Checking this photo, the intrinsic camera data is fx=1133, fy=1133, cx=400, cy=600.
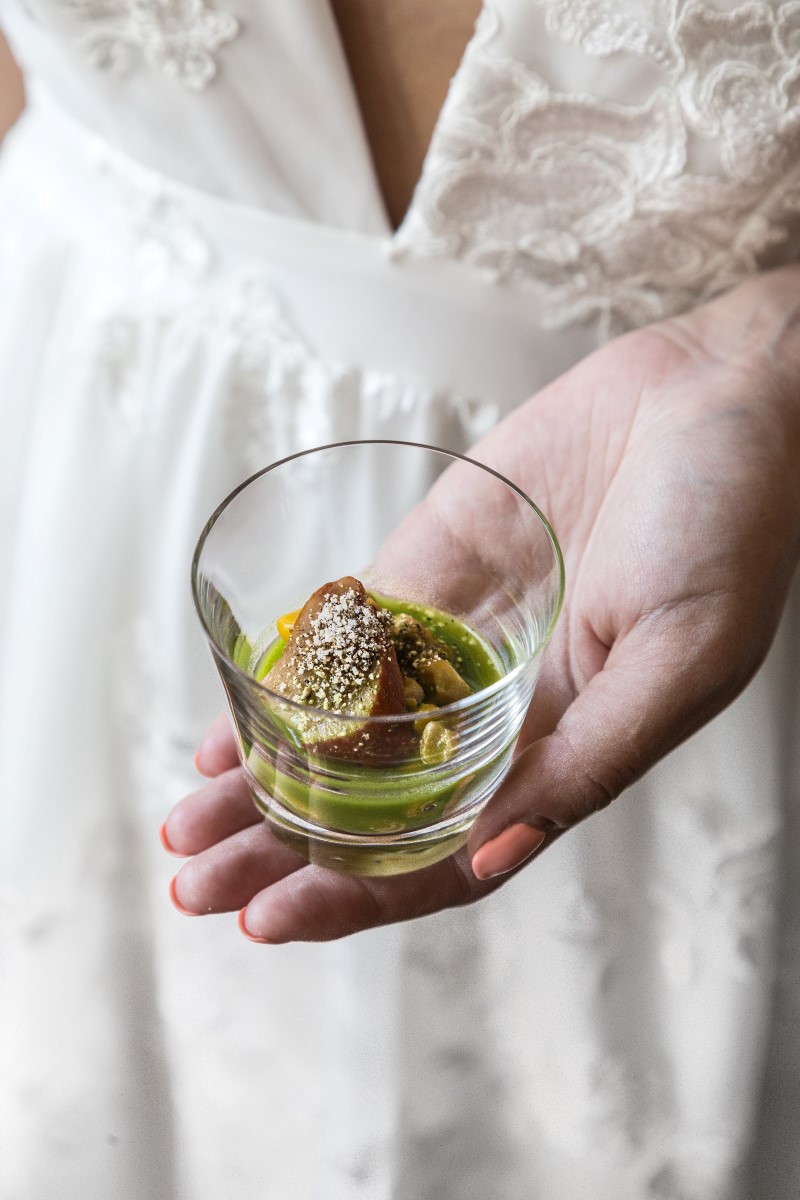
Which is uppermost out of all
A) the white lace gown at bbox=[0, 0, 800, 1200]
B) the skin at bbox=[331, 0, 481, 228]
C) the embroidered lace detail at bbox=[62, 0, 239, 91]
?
the embroidered lace detail at bbox=[62, 0, 239, 91]

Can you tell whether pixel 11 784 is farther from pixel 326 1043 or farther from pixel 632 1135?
pixel 632 1135

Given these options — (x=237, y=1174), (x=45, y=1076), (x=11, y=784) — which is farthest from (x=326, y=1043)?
(x=11, y=784)

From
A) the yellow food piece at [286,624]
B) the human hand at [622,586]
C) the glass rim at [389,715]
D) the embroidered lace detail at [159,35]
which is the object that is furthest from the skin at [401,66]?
the yellow food piece at [286,624]

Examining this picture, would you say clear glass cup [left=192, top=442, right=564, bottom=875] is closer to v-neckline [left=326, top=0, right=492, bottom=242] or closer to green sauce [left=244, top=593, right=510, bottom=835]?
green sauce [left=244, top=593, right=510, bottom=835]

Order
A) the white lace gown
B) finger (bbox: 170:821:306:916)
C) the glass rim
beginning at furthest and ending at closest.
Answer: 1. the white lace gown
2. finger (bbox: 170:821:306:916)
3. the glass rim

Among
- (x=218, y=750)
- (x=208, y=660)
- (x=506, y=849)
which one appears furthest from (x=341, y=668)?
(x=208, y=660)

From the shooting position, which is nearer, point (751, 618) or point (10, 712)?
point (751, 618)

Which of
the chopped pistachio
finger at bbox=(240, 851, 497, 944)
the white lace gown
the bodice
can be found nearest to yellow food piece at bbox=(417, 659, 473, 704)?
the chopped pistachio
